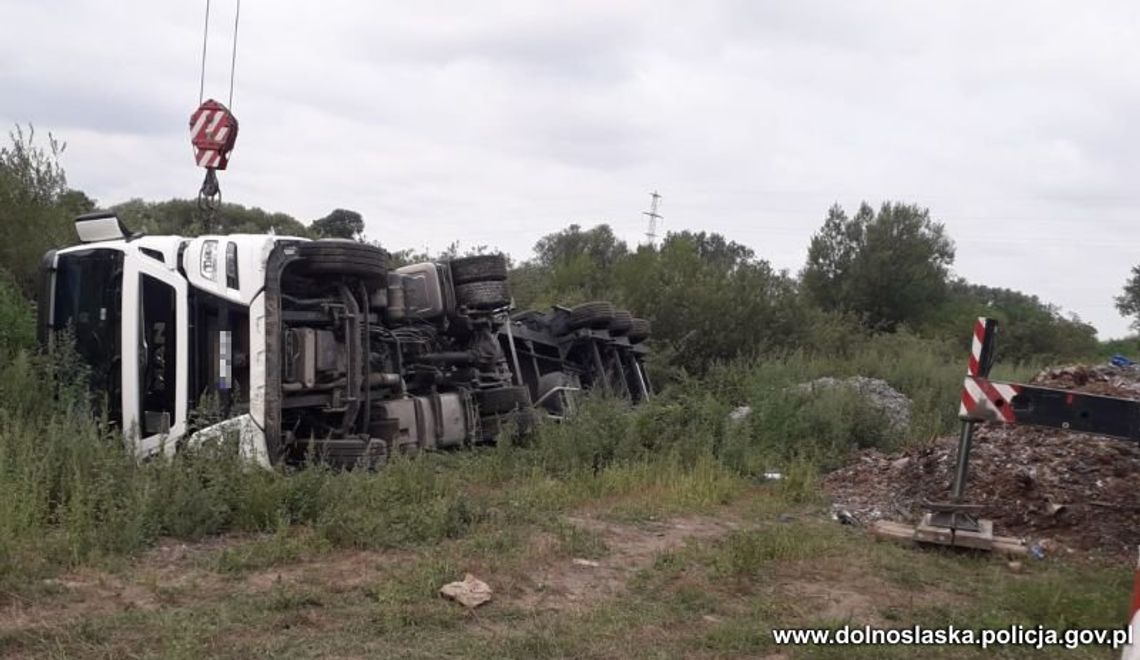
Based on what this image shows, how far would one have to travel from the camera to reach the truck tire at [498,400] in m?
10.3

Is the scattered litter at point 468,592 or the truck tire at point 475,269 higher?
the truck tire at point 475,269

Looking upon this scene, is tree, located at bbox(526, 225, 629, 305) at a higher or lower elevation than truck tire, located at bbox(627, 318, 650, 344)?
higher

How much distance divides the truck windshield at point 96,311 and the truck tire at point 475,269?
3270 millimetres

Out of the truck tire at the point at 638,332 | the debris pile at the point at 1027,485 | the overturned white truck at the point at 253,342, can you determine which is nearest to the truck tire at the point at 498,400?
the overturned white truck at the point at 253,342

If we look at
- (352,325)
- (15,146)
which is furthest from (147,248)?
(15,146)

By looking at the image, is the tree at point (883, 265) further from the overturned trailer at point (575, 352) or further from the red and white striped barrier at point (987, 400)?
the red and white striped barrier at point (987, 400)

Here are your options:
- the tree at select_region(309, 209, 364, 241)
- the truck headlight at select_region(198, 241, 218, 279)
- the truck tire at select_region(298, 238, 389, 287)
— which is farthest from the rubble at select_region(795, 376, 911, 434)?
the tree at select_region(309, 209, 364, 241)

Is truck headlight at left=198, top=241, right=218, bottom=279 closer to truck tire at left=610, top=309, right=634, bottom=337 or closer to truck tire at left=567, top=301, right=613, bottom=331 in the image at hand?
truck tire at left=567, top=301, right=613, bottom=331

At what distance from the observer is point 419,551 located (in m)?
6.07

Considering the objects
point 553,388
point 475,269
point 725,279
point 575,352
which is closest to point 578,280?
point 725,279

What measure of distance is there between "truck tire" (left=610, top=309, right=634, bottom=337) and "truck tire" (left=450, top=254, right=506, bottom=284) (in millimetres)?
3377

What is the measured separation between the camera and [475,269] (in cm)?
1039

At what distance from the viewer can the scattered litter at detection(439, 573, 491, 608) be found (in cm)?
512

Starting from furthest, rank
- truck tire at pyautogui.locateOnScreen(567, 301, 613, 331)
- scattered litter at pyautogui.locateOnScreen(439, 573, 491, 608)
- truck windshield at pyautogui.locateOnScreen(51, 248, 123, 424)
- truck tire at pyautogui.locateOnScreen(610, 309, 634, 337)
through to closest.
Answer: truck tire at pyautogui.locateOnScreen(610, 309, 634, 337) < truck tire at pyautogui.locateOnScreen(567, 301, 613, 331) < truck windshield at pyautogui.locateOnScreen(51, 248, 123, 424) < scattered litter at pyautogui.locateOnScreen(439, 573, 491, 608)
